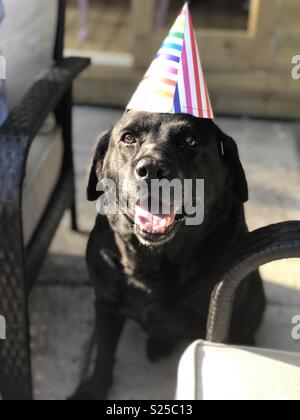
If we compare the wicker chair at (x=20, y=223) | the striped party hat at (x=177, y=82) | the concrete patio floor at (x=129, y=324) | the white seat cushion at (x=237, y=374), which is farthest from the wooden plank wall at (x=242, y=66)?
the white seat cushion at (x=237, y=374)

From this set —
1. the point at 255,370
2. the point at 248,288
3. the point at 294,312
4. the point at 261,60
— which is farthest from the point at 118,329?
the point at 261,60

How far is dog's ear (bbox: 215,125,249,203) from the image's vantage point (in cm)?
170

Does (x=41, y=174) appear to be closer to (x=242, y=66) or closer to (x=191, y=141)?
(x=191, y=141)

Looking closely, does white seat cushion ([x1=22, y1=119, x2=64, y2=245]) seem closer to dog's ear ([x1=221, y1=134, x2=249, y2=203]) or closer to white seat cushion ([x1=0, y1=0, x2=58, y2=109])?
white seat cushion ([x1=0, y1=0, x2=58, y2=109])

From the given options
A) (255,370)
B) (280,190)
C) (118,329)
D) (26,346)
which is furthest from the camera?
(280,190)

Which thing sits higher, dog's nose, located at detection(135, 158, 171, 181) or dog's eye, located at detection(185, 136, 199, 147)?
dog's eye, located at detection(185, 136, 199, 147)

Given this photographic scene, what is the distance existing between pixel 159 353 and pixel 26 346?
0.54 metres

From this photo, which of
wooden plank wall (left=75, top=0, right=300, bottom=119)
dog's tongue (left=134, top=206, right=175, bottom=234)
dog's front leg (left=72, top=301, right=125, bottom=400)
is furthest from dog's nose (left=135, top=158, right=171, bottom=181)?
wooden plank wall (left=75, top=0, right=300, bottom=119)

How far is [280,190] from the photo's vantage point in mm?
3148

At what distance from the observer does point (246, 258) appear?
58.2 inches

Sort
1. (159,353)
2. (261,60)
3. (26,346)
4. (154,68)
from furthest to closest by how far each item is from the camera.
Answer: (261,60) → (159,353) → (26,346) → (154,68)

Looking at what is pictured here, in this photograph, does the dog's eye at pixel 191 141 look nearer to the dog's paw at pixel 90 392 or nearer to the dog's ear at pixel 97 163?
the dog's ear at pixel 97 163

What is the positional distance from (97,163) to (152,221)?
327 millimetres
